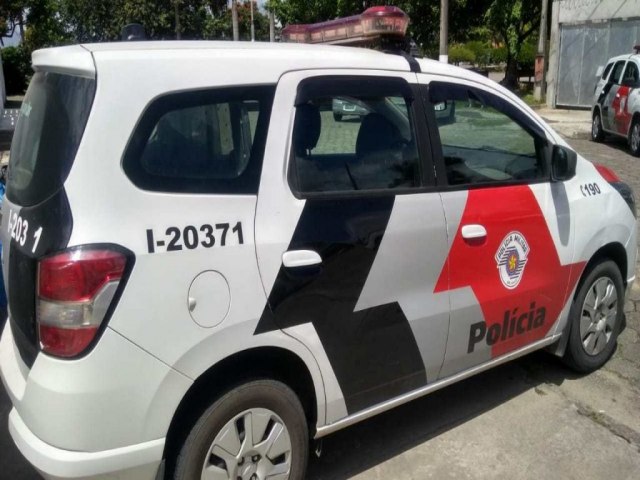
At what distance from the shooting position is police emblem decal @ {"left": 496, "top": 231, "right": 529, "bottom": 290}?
338 centimetres

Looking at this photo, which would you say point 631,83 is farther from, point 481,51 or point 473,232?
point 481,51

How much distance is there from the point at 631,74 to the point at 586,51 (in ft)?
31.7

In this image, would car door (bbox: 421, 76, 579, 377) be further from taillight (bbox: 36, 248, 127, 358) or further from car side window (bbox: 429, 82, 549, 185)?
taillight (bbox: 36, 248, 127, 358)

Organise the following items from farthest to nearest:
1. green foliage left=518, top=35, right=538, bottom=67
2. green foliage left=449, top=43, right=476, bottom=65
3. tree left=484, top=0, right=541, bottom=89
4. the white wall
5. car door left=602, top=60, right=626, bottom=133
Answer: green foliage left=449, top=43, right=476, bottom=65, green foliage left=518, top=35, right=538, bottom=67, tree left=484, top=0, right=541, bottom=89, the white wall, car door left=602, top=60, right=626, bottom=133

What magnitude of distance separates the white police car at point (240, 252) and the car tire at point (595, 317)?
625 mm

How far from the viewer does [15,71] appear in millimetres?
29156

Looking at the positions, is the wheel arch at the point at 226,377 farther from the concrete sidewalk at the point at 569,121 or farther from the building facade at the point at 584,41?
the building facade at the point at 584,41

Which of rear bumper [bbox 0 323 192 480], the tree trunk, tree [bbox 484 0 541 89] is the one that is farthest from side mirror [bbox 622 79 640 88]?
the tree trunk

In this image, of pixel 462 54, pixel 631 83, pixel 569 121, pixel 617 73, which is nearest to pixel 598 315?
pixel 631 83

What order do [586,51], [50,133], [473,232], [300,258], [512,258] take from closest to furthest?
[50,133]
[300,258]
[473,232]
[512,258]
[586,51]

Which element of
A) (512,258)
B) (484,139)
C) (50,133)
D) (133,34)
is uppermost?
(133,34)

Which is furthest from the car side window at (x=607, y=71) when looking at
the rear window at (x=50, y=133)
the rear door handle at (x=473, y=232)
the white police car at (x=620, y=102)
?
the rear window at (x=50, y=133)

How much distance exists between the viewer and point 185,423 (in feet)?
8.14

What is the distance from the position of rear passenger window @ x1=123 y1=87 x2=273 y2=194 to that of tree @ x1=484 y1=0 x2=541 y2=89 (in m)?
25.8
